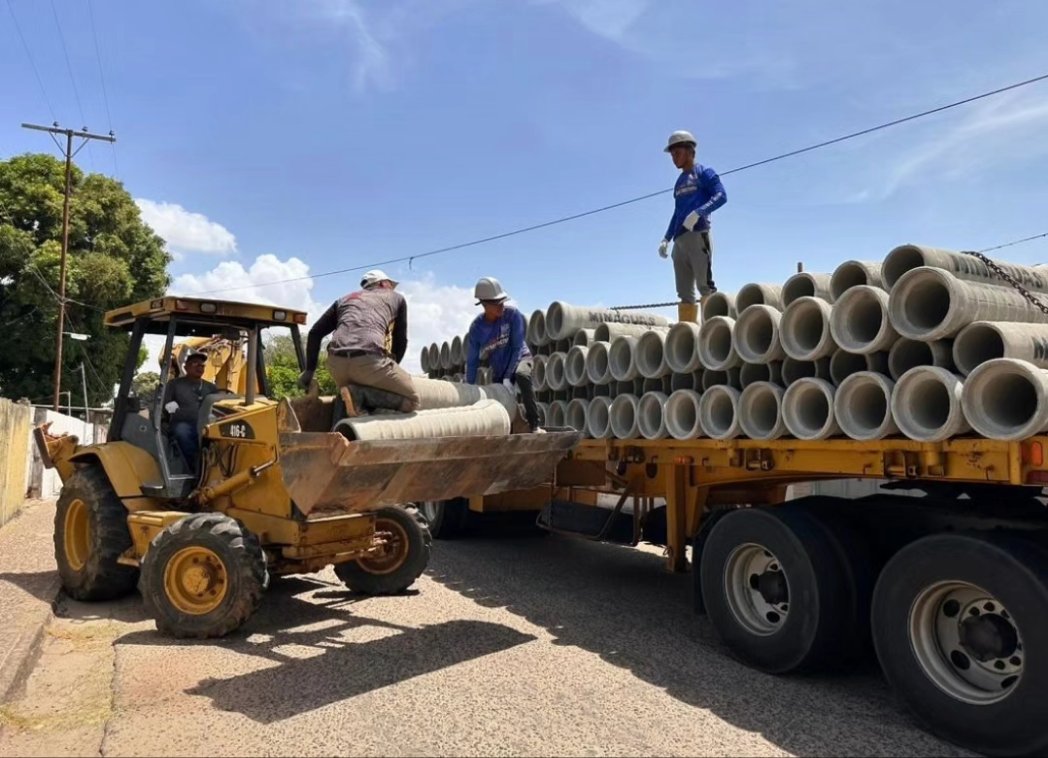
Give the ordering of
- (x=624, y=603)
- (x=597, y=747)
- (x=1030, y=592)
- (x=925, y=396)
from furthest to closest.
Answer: (x=624, y=603) → (x=925, y=396) → (x=597, y=747) → (x=1030, y=592)

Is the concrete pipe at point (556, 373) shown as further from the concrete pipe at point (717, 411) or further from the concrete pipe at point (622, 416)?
the concrete pipe at point (717, 411)

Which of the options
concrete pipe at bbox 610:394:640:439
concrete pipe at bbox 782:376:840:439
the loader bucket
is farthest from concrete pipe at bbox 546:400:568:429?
concrete pipe at bbox 782:376:840:439

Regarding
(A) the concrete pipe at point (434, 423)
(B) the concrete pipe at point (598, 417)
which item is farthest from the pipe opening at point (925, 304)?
(B) the concrete pipe at point (598, 417)

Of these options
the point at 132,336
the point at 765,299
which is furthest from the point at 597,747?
the point at 132,336

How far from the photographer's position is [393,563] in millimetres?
7410

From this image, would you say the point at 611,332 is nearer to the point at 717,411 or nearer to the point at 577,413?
the point at 577,413

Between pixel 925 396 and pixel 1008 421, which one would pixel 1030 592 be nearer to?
pixel 1008 421

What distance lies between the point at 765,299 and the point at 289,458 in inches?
133

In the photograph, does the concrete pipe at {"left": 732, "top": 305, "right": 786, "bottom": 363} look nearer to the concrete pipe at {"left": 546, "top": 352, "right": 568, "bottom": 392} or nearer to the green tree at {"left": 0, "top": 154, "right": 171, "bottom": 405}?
the concrete pipe at {"left": 546, "top": 352, "right": 568, "bottom": 392}

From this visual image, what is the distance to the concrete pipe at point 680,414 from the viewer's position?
19.9 ft

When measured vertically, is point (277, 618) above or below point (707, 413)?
below

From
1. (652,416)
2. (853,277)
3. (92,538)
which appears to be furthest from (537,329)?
(92,538)

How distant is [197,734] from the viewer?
421 cm

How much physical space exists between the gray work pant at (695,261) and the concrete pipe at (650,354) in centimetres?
131
